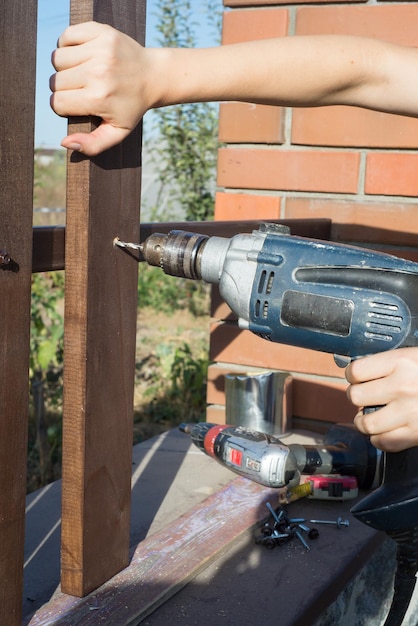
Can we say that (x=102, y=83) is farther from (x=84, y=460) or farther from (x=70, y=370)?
(x=84, y=460)

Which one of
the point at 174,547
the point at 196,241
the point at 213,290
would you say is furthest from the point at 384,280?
the point at 213,290

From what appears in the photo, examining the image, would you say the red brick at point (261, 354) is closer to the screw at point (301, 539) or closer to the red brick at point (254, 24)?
the screw at point (301, 539)

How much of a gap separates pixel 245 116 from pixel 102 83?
4.43ft

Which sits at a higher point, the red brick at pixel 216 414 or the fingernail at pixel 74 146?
the fingernail at pixel 74 146

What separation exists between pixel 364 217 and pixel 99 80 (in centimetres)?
133

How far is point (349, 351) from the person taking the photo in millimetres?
1296

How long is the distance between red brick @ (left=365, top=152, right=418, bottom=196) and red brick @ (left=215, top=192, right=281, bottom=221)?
301mm

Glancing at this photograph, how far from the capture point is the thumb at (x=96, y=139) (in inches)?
42.8

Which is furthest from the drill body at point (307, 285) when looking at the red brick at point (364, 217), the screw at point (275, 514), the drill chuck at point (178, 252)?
the red brick at point (364, 217)

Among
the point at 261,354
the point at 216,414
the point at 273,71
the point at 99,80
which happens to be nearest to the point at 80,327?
the point at 99,80

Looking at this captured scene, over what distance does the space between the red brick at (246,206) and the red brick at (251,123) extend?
171mm

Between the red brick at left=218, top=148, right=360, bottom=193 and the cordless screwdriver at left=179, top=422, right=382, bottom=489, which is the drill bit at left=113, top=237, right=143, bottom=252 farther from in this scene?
the red brick at left=218, top=148, right=360, bottom=193

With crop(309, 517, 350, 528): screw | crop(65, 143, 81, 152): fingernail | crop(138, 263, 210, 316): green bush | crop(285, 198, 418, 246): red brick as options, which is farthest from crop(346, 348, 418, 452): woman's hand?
crop(138, 263, 210, 316): green bush

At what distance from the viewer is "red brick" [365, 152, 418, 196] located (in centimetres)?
213
